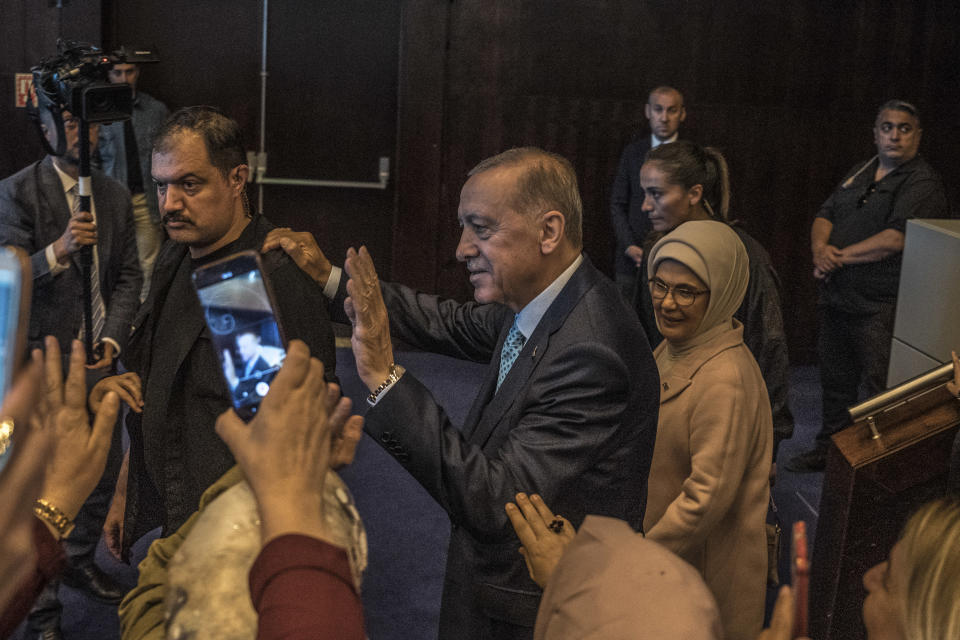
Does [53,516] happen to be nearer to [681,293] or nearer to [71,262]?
[681,293]

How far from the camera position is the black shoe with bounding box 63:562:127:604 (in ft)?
12.4

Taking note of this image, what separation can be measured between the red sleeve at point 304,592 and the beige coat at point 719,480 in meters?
1.65

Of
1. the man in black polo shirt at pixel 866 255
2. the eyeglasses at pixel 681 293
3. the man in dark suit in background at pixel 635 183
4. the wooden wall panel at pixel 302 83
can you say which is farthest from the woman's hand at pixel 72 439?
the wooden wall panel at pixel 302 83

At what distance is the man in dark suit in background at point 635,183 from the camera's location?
6.19 m

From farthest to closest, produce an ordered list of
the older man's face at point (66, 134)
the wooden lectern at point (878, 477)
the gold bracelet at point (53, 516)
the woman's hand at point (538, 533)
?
the older man's face at point (66, 134)
the wooden lectern at point (878, 477)
the woman's hand at point (538, 533)
the gold bracelet at point (53, 516)

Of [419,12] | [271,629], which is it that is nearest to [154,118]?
[419,12]

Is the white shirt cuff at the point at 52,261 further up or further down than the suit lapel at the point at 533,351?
further down

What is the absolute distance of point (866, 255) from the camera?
5.04 metres

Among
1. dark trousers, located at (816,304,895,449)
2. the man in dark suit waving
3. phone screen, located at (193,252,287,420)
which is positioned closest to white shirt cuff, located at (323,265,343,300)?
the man in dark suit waving

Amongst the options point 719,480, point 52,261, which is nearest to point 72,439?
point 719,480

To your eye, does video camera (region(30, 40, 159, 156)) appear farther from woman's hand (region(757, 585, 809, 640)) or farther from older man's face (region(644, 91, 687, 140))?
older man's face (region(644, 91, 687, 140))

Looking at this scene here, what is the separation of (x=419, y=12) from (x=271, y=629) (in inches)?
233

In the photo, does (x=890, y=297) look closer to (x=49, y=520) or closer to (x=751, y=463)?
(x=751, y=463)

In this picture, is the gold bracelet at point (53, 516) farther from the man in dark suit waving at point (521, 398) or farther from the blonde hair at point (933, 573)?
the blonde hair at point (933, 573)
